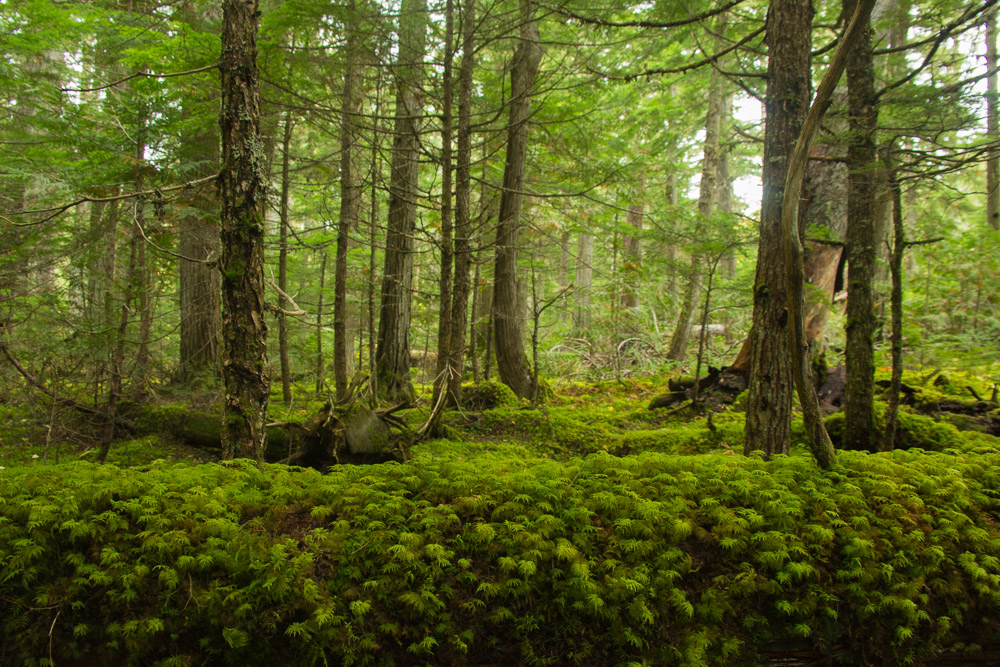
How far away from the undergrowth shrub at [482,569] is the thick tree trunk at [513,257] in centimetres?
557

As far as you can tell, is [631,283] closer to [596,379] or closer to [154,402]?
[596,379]

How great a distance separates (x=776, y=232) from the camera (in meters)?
3.79

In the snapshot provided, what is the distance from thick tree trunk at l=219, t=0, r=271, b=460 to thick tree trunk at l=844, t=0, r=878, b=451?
5099 millimetres

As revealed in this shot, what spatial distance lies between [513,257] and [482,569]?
21.9 ft

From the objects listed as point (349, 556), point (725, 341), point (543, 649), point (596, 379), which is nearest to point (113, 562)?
point (349, 556)

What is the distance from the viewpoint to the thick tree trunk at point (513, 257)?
8.10m

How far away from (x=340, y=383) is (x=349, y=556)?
230 inches

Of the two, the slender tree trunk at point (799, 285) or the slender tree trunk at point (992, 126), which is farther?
the slender tree trunk at point (992, 126)

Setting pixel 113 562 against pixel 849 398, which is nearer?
pixel 113 562

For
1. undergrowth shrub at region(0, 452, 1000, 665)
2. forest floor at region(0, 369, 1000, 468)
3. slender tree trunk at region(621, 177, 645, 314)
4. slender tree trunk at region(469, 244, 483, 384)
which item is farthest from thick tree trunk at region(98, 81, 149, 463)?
slender tree trunk at region(621, 177, 645, 314)

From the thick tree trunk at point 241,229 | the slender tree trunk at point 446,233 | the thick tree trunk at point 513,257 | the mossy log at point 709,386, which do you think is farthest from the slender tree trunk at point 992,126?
the thick tree trunk at point 513,257

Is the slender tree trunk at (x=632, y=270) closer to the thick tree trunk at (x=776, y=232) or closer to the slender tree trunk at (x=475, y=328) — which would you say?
the slender tree trunk at (x=475, y=328)

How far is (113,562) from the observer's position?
2316 mm

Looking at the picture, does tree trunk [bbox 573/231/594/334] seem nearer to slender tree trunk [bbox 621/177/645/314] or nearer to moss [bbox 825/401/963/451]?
slender tree trunk [bbox 621/177/645/314]
